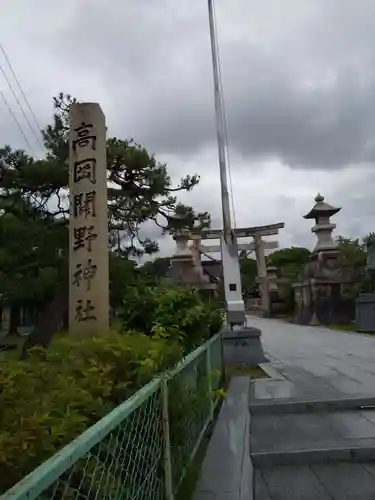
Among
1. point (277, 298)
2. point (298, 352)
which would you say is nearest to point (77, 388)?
point (298, 352)

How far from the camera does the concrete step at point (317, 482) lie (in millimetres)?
3000

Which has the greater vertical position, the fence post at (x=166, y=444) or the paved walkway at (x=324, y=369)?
the fence post at (x=166, y=444)

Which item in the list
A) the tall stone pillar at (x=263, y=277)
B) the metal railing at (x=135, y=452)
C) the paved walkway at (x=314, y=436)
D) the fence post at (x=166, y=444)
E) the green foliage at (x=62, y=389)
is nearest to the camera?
the metal railing at (x=135, y=452)

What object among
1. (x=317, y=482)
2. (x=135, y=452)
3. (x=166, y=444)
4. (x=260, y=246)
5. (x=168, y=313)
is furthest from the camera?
(x=260, y=246)

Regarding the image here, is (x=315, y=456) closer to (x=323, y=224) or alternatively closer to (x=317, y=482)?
(x=317, y=482)

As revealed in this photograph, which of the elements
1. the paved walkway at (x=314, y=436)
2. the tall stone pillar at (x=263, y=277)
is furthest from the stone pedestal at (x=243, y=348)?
the tall stone pillar at (x=263, y=277)

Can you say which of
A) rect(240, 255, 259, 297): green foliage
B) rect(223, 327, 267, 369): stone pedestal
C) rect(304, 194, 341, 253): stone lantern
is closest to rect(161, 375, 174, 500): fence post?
rect(223, 327, 267, 369): stone pedestal

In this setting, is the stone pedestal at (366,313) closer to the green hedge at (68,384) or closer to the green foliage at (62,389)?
the green hedge at (68,384)

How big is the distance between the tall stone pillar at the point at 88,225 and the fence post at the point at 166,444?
2518 millimetres

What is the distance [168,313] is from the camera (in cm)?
385

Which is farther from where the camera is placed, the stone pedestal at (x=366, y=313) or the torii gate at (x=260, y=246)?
the torii gate at (x=260, y=246)

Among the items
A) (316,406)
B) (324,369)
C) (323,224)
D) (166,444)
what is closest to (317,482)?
(166,444)

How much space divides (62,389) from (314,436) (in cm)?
275

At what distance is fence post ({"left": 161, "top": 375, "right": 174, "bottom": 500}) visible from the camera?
216 cm
